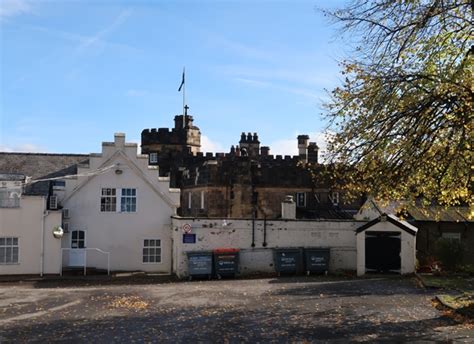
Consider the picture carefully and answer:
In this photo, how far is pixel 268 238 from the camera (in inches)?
1122

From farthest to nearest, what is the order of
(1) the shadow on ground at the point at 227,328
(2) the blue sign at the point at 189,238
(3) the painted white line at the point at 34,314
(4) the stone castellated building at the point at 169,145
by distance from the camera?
(4) the stone castellated building at the point at 169,145 → (2) the blue sign at the point at 189,238 → (3) the painted white line at the point at 34,314 → (1) the shadow on ground at the point at 227,328

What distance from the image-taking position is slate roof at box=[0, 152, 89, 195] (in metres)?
33.8

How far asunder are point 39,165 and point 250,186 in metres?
15.5

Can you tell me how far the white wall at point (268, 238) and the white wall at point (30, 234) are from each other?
21.7 feet

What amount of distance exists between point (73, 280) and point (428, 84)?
19.4 meters

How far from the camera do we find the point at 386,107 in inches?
605

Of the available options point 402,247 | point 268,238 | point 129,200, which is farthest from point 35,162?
point 402,247

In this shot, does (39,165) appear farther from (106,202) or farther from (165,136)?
(165,136)

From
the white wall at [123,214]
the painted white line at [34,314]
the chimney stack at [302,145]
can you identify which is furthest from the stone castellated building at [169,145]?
the painted white line at [34,314]

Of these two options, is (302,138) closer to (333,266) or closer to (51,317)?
(333,266)

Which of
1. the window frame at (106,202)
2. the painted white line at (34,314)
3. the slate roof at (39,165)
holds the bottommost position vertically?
the painted white line at (34,314)

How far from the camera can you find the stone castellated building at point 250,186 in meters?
41.4

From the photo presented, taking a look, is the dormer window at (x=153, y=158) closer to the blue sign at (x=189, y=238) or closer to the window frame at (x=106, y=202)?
the window frame at (x=106, y=202)

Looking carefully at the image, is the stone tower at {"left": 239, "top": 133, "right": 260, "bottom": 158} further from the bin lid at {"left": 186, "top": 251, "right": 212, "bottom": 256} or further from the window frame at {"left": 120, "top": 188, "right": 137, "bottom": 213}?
the bin lid at {"left": 186, "top": 251, "right": 212, "bottom": 256}
